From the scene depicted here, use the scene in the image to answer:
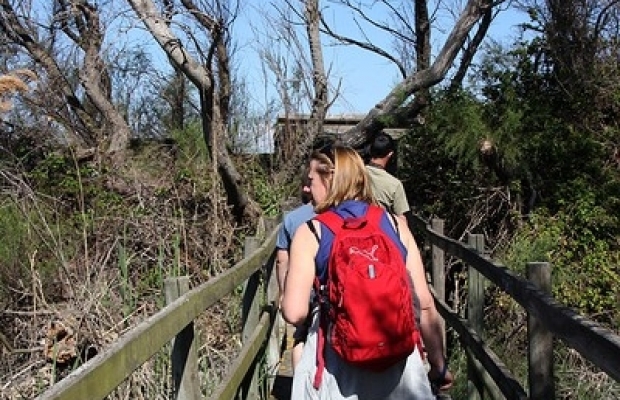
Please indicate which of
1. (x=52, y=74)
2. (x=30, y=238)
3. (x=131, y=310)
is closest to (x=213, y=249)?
(x=30, y=238)

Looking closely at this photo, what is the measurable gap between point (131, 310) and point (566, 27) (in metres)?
7.07

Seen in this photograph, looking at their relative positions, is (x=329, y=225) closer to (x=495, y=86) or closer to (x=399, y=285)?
(x=399, y=285)

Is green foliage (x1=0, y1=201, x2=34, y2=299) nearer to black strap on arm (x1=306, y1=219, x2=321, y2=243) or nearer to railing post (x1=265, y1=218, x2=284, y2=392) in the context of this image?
railing post (x1=265, y1=218, x2=284, y2=392)

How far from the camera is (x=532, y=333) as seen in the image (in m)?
3.77

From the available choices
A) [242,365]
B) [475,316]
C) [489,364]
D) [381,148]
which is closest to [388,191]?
[381,148]

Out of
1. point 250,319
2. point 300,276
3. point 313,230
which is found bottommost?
point 250,319

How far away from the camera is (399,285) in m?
3.04

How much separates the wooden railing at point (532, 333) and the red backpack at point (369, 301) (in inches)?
19.7

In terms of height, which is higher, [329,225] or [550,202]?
[329,225]

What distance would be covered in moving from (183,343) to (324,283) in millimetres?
562

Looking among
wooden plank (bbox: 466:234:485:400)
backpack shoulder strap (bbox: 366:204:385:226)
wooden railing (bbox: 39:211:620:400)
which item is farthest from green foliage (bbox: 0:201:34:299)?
backpack shoulder strap (bbox: 366:204:385:226)

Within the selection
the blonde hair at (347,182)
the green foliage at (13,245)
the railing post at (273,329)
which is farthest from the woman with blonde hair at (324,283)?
the green foliage at (13,245)

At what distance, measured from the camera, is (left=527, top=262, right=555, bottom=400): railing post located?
3668mm

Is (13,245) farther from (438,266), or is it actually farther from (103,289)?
(438,266)
